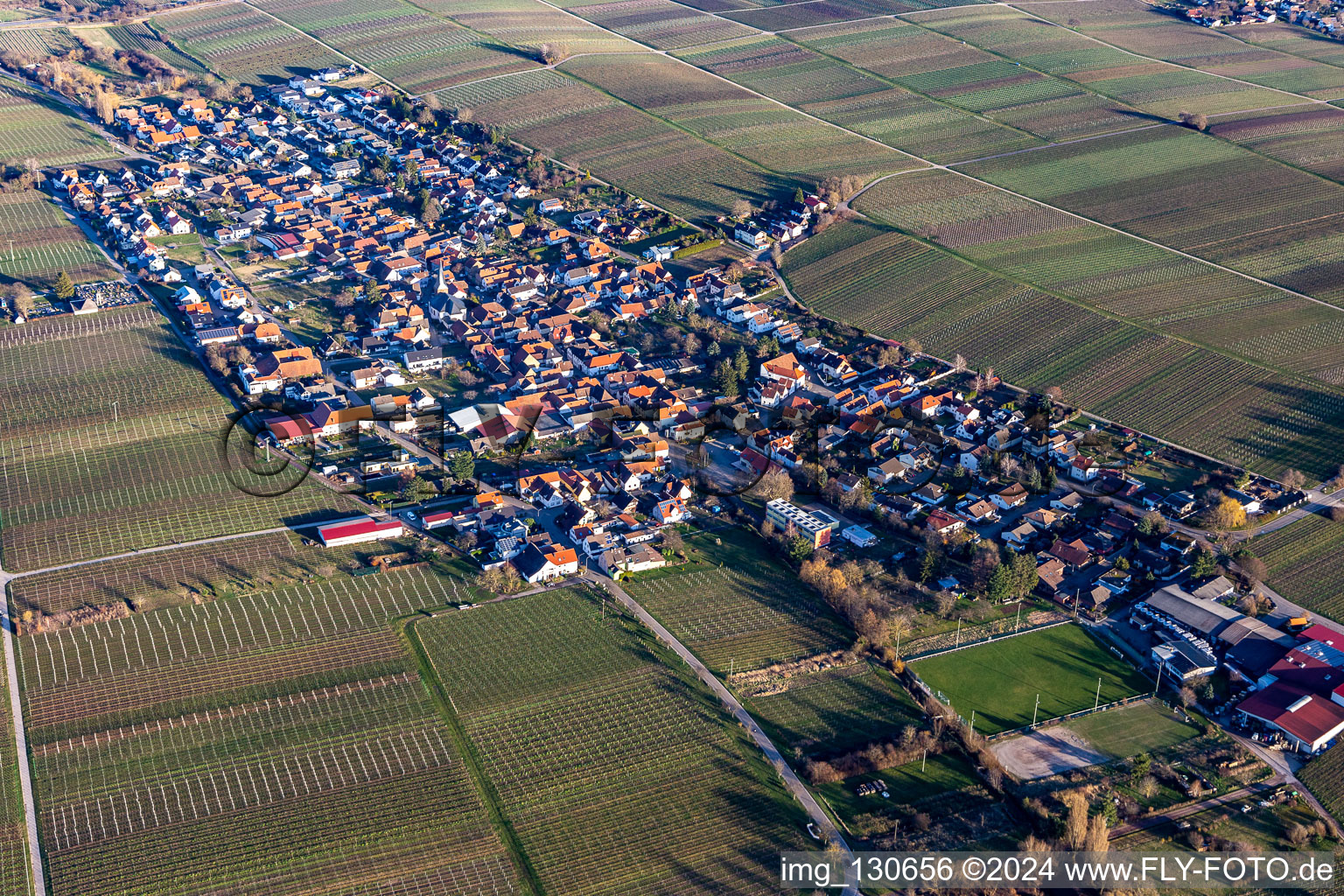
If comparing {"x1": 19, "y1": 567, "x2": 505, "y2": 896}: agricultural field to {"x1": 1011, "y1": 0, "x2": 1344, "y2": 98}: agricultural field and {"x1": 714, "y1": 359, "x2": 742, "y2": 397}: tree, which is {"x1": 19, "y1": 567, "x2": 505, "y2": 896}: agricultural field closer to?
{"x1": 714, "y1": 359, "x2": 742, "y2": 397}: tree

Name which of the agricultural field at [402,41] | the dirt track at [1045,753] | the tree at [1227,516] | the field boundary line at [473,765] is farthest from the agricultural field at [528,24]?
the dirt track at [1045,753]

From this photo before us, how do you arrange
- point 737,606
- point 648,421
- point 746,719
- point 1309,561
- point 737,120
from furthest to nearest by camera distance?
point 737,120
point 648,421
point 1309,561
point 737,606
point 746,719

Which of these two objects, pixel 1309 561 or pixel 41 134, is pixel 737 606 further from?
pixel 41 134

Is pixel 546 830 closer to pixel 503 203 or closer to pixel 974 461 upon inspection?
pixel 974 461

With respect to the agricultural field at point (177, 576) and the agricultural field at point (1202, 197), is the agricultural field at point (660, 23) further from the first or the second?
Answer: the agricultural field at point (177, 576)

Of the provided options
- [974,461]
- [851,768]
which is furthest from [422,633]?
[974,461]

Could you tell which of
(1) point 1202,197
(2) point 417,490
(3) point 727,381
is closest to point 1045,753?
(3) point 727,381
